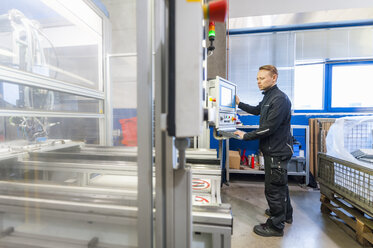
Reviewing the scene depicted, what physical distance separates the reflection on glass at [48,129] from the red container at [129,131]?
0.33m

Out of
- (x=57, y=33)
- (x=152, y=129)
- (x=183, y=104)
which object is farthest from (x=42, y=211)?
(x=57, y=33)

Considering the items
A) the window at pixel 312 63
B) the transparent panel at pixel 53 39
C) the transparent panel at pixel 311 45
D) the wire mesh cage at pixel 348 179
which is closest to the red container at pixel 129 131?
the transparent panel at pixel 53 39

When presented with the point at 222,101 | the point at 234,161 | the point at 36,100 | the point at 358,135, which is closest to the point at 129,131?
the point at 36,100

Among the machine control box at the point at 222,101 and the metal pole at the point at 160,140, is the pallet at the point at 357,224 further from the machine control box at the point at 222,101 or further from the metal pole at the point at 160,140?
the metal pole at the point at 160,140

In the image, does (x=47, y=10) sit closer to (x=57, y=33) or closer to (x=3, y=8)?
(x=57, y=33)

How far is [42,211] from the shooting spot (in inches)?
29.2

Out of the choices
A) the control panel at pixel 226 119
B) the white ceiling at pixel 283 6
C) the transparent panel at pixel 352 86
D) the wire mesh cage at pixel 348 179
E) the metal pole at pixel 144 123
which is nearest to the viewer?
the metal pole at pixel 144 123

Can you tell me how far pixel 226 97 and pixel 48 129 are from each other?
1458 mm

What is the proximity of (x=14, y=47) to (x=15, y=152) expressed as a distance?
0.64 m

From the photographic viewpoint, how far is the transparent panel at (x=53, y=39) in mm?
1023

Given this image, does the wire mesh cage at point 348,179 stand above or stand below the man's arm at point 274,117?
below

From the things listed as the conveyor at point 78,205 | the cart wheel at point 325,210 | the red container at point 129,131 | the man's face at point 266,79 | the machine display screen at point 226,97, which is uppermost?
the man's face at point 266,79

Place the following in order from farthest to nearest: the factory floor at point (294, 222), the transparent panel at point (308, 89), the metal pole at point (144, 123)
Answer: the transparent panel at point (308, 89)
the factory floor at point (294, 222)
the metal pole at point (144, 123)

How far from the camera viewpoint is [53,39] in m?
1.02
